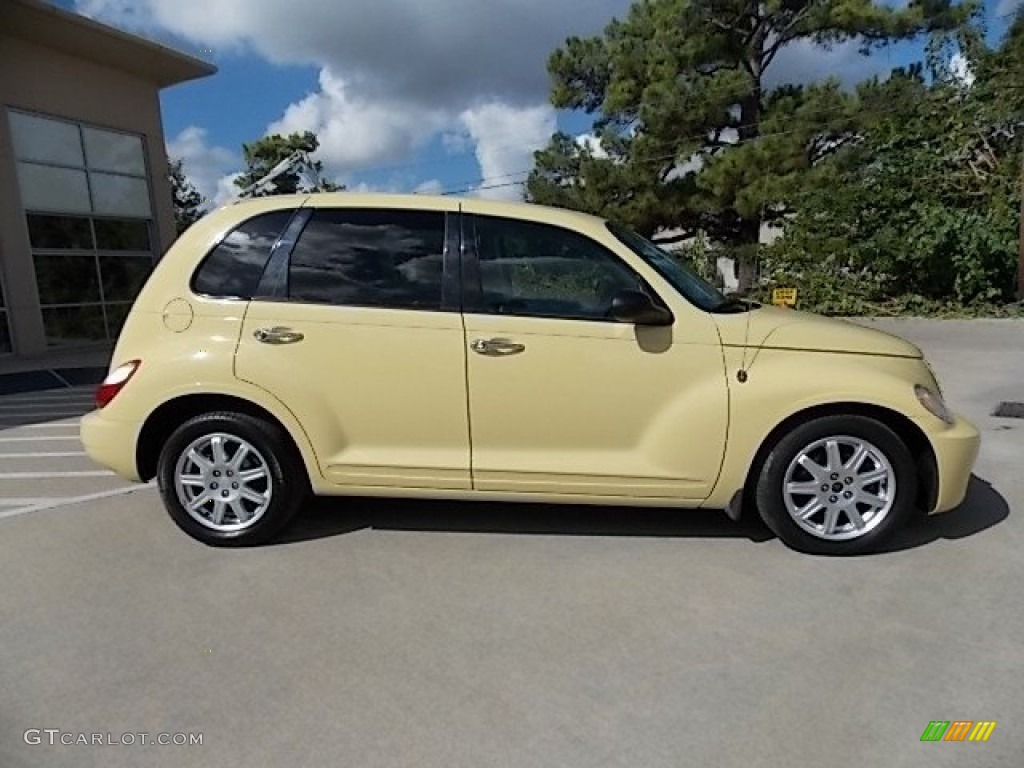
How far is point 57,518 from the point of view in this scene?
4.19 metres

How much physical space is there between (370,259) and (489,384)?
0.92 meters

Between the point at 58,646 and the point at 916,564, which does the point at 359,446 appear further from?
the point at 916,564

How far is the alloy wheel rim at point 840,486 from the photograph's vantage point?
333cm

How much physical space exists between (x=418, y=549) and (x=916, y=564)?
8.01 feet

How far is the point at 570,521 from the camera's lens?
12.7 feet

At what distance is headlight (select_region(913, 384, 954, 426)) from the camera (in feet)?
10.9

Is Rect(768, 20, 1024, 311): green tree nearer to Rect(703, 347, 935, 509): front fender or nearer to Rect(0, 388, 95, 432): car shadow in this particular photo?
Rect(703, 347, 935, 509): front fender

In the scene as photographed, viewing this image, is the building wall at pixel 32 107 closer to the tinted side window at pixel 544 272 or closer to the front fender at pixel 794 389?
the tinted side window at pixel 544 272

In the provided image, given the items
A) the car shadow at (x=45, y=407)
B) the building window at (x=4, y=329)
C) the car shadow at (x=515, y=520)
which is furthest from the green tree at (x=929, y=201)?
the building window at (x=4, y=329)

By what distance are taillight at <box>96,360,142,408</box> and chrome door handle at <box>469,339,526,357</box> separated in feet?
5.88

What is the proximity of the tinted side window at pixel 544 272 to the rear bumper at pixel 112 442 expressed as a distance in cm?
201

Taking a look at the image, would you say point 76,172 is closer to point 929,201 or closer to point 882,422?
point 882,422

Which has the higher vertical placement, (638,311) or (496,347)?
(638,311)

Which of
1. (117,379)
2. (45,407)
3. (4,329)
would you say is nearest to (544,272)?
(117,379)
